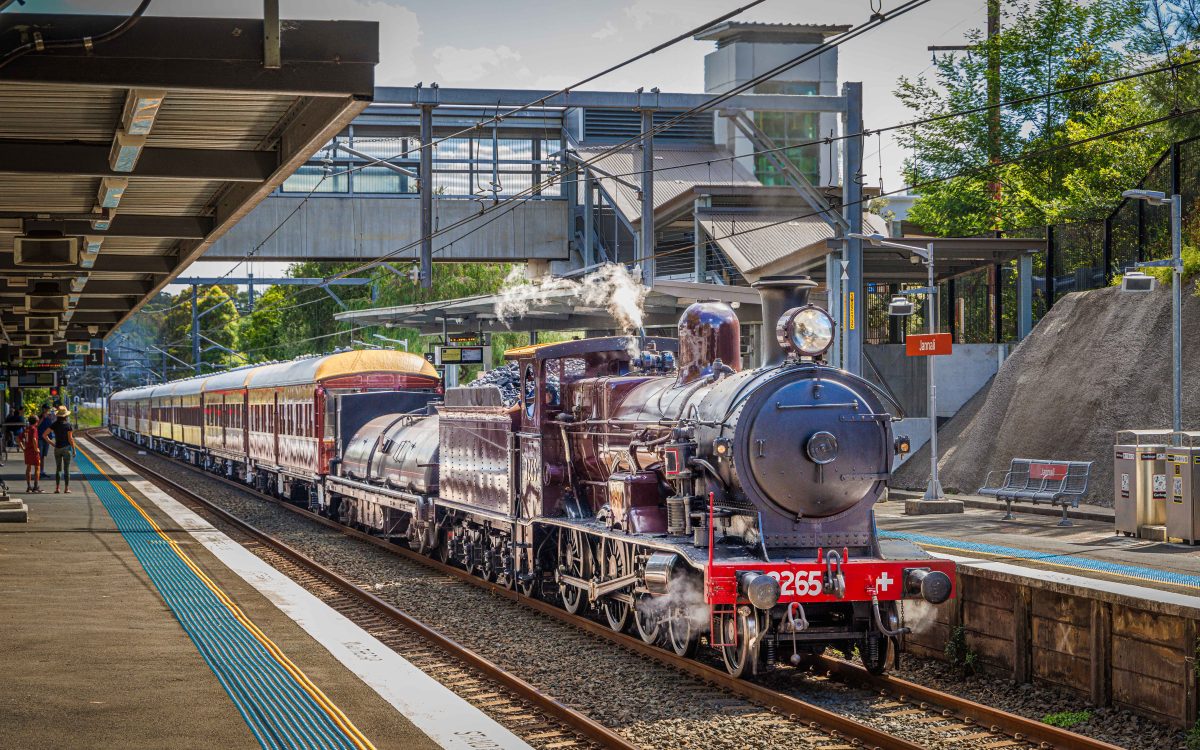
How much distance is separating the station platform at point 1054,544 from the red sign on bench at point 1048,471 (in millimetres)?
676

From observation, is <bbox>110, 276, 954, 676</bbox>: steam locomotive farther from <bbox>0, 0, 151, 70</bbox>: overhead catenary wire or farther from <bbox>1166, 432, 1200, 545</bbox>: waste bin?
<bbox>1166, 432, 1200, 545</bbox>: waste bin

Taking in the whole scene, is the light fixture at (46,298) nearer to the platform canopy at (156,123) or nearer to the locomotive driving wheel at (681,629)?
the platform canopy at (156,123)

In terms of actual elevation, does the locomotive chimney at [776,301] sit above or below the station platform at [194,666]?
above

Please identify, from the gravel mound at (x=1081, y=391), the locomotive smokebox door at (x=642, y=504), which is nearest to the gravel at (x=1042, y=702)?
the locomotive smokebox door at (x=642, y=504)

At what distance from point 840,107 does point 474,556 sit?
490 inches

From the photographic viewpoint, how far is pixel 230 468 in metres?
37.2

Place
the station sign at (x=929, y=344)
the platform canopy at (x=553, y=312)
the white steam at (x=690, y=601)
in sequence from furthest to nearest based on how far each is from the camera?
1. the platform canopy at (x=553, y=312)
2. the station sign at (x=929, y=344)
3. the white steam at (x=690, y=601)

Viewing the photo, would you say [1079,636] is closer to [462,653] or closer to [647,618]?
[647,618]

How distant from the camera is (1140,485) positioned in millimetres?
17484

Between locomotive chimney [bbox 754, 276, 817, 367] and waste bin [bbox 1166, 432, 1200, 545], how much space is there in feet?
26.1

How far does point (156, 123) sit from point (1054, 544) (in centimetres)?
1229

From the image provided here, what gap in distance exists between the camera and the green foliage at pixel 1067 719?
960 cm

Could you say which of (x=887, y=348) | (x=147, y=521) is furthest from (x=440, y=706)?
(x=887, y=348)

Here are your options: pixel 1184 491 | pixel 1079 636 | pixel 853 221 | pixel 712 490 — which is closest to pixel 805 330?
pixel 712 490
